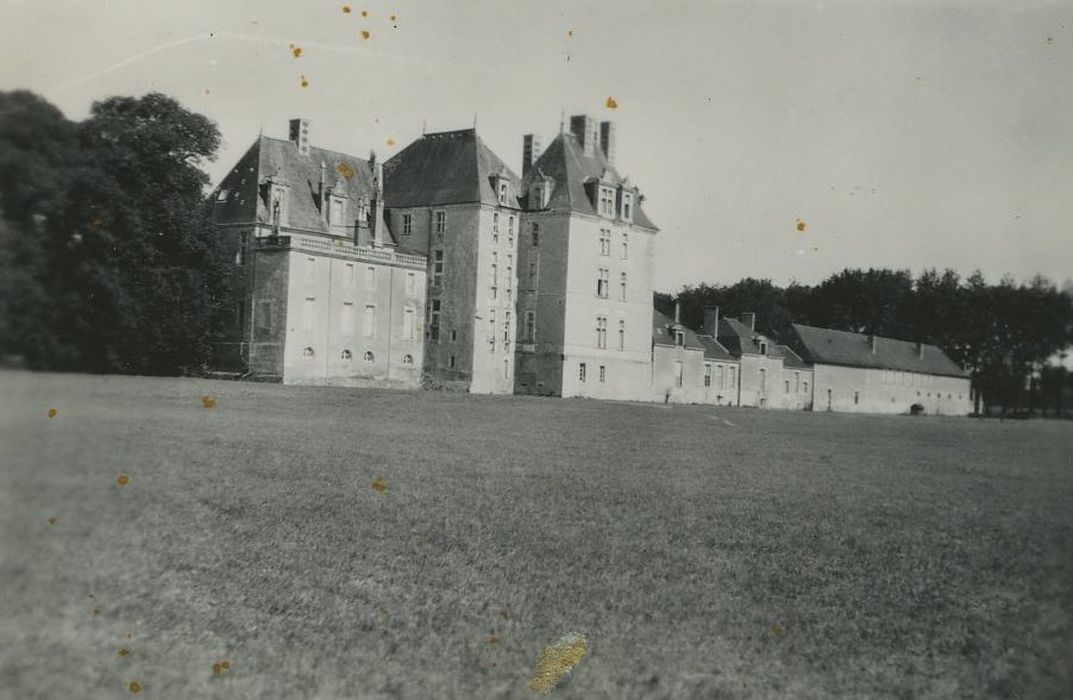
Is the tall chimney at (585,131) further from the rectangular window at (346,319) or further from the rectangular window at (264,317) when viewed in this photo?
the rectangular window at (264,317)

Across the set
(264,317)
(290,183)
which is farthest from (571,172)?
(264,317)

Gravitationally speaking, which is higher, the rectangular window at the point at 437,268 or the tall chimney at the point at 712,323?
the rectangular window at the point at 437,268

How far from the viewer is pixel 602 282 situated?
201 ft

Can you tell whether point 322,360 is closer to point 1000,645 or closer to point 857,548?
point 857,548

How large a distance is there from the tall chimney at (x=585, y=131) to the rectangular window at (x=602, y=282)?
7.19 m

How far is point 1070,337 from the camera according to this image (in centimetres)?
709

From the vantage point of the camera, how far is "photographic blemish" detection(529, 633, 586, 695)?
724cm

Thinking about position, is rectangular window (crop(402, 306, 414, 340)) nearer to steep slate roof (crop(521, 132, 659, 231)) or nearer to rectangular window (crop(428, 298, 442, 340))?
rectangular window (crop(428, 298, 442, 340))

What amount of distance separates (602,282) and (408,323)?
12976mm

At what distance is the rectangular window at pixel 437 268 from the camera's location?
188 feet

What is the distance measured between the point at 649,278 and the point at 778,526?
50.9 metres

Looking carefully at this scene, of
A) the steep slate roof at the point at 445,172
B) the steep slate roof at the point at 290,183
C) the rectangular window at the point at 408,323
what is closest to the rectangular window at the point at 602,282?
the steep slate roof at the point at 445,172

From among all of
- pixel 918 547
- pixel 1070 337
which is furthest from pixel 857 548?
pixel 1070 337

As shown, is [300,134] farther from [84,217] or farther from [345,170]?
[84,217]
